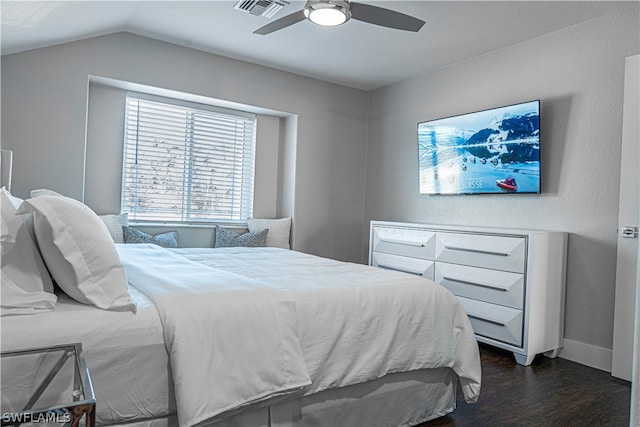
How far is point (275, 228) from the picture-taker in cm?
482

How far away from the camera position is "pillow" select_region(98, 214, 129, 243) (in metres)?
3.90

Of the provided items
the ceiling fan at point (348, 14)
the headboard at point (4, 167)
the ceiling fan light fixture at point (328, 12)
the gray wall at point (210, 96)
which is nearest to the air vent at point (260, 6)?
the ceiling fan at point (348, 14)

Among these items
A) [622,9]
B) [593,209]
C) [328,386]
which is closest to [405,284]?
[328,386]

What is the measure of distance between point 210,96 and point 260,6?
54.2 inches

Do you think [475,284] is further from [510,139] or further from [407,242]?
[510,139]

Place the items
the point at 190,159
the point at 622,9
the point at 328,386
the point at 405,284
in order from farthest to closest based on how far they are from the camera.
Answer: the point at 190,159, the point at 622,9, the point at 405,284, the point at 328,386

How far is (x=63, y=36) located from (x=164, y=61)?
2.81 ft

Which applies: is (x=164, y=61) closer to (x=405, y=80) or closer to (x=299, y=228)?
(x=299, y=228)

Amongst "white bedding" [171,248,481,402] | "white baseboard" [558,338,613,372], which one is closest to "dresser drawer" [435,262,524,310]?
"white baseboard" [558,338,613,372]

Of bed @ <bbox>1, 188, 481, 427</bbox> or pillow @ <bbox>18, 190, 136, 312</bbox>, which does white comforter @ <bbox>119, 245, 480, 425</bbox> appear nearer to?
→ bed @ <bbox>1, 188, 481, 427</bbox>

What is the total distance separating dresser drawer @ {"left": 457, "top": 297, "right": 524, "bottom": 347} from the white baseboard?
0.48 m

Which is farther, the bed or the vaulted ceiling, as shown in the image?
the vaulted ceiling

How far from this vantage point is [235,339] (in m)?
1.54

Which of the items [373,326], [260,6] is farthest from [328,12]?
[373,326]
